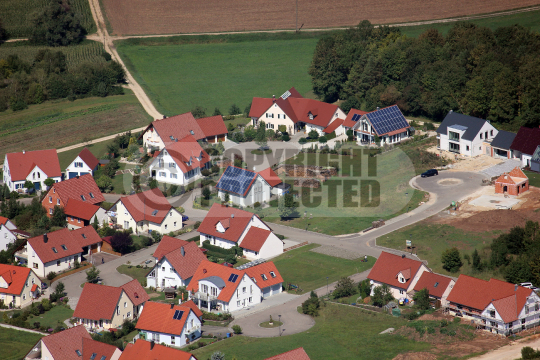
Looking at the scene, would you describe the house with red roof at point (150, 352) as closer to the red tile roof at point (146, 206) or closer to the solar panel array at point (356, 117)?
the red tile roof at point (146, 206)

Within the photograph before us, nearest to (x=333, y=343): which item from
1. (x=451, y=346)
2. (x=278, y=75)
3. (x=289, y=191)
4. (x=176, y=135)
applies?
(x=451, y=346)

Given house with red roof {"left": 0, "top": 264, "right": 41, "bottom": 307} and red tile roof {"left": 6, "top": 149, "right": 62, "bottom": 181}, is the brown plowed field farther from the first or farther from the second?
house with red roof {"left": 0, "top": 264, "right": 41, "bottom": 307}

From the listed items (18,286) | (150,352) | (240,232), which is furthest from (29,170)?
(150,352)

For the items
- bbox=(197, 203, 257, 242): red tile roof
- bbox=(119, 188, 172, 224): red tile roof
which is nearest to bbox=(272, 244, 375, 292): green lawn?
bbox=(197, 203, 257, 242): red tile roof

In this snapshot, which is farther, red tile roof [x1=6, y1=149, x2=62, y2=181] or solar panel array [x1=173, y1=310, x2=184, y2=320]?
red tile roof [x1=6, y1=149, x2=62, y2=181]

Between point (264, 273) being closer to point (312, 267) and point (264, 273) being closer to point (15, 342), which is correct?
point (312, 267)

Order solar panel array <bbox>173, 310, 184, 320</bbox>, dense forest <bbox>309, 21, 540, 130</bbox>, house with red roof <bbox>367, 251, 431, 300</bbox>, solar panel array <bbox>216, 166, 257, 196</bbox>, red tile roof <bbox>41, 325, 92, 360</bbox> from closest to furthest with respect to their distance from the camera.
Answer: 1. red tile roof <bbox>41, 325, 92, 360</bbox>
2. solar panel array <bbox>173, 310, 184, 320</bbox>
3. house with red roof <bbox>367, 251, 431, 300</bbox>
4. solar panel array <bbox>216, 166, 257, 196</bbox>
5. dense forest <bbox>309, 21, 540, 130</bbox>

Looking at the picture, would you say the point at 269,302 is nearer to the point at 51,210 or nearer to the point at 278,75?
the point at 51,210
